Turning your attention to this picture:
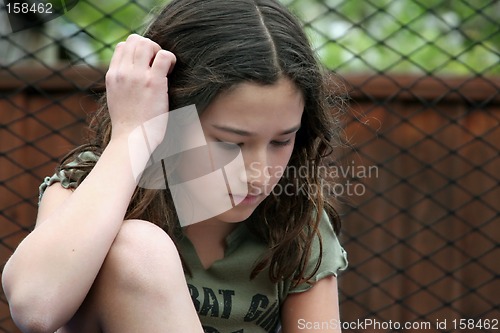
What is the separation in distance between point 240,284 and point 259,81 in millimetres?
341

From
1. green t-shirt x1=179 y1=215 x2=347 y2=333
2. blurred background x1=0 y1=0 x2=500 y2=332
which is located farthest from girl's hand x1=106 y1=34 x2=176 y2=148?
blurred background x1=0 y1=0 x2=500 y2=332

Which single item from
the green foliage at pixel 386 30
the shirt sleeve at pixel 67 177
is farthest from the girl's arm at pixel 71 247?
the green foliage at pixel 386 30

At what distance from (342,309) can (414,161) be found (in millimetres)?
454

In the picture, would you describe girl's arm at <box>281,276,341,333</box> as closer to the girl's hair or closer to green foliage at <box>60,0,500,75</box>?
the girl's hair

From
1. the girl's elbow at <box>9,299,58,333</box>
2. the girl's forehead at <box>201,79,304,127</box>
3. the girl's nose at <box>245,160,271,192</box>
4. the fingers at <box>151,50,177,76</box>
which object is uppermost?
the fingers at <box>151,50,177,76</box>

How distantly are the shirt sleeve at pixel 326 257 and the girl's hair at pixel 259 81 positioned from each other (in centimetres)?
2

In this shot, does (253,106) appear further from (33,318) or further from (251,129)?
(33,318)

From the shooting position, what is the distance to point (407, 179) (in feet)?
7.43

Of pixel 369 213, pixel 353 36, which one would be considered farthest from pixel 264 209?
pixel 353 36

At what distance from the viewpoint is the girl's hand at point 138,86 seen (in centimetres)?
119

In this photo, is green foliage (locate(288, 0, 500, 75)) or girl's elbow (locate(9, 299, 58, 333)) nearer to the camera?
girl's elbow (locate(9, 299, 58, 333))

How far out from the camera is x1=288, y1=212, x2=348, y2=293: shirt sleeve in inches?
52.3

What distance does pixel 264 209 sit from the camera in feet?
4.48

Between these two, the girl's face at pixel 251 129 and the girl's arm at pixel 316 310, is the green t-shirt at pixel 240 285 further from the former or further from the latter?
the girl's face at pixel 251 129
